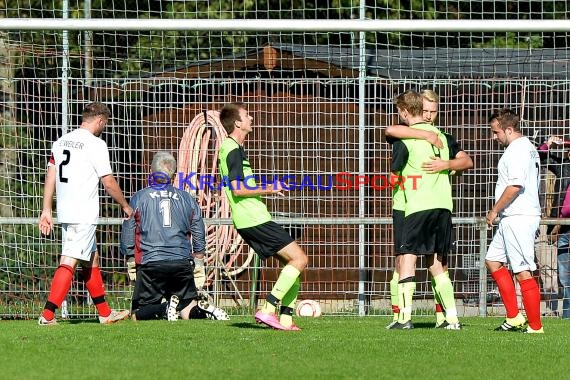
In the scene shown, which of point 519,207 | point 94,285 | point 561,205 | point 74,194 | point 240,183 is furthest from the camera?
A: point 561,205

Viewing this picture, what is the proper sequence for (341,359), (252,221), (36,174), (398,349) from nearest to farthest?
(341,359)
(398,349)
(252,221)
(36,174)

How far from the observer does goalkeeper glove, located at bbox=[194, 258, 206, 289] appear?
1269 cm

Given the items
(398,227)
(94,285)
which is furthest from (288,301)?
(94,285)

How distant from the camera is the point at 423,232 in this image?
33.0 ft

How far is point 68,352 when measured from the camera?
8.52m

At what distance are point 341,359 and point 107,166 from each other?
3595mm

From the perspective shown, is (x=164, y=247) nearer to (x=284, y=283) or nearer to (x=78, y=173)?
(x=78, y=173)

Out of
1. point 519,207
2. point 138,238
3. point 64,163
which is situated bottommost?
point 138,238

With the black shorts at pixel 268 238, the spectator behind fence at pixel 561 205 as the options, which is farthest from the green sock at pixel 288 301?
the spectator behind fence at pixel 561 205

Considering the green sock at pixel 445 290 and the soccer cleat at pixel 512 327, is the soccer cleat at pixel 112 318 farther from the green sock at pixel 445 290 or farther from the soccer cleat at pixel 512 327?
the soccer cleat at pixel 512 327

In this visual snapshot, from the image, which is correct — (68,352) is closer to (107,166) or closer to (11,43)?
(107,166)

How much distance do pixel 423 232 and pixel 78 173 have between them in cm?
312

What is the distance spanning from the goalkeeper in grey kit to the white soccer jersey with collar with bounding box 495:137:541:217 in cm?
336

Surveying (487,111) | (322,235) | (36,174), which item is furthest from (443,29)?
(36,174)
